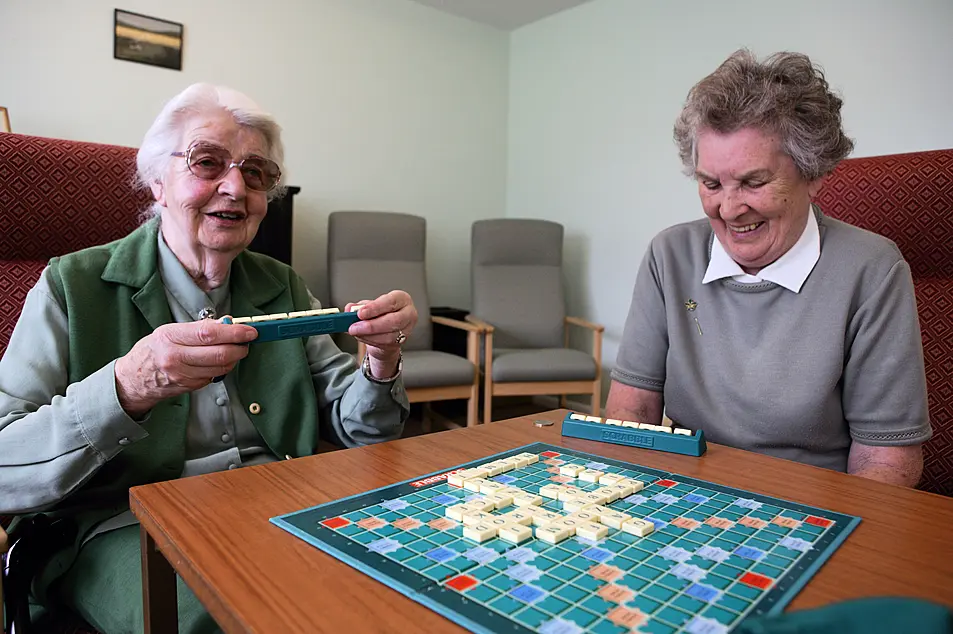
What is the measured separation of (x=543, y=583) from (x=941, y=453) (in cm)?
133

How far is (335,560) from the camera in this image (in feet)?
2.27

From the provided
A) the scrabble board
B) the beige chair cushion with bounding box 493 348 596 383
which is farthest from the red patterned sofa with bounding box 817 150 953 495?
the beige chair cushion with bounding box 493 348 596 383

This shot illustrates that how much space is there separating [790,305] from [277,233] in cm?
263

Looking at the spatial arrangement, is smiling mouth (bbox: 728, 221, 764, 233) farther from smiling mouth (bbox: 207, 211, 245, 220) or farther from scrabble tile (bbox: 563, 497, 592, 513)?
smiling mouth (bbox: 207, 211, 245, 220)

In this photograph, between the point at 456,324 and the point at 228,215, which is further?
the point at 456,324

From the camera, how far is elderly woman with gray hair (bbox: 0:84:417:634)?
100cm

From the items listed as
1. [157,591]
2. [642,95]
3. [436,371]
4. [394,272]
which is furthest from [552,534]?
[642,95]

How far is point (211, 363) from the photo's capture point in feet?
3.22

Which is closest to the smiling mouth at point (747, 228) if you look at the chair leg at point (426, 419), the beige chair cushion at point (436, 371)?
the beige chair cushion at point (436, 371)

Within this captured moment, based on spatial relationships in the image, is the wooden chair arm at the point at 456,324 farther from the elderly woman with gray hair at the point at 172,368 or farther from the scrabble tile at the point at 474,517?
the scrabble tile at the point at 474,517

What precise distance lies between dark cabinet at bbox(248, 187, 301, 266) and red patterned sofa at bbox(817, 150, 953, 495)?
256 centimetres

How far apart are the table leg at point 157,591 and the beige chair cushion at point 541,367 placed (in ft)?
8.91

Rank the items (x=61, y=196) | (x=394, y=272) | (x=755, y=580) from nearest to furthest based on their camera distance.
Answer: (x=755, y=580) < (x=61, y=196) < (x=394, y=272)

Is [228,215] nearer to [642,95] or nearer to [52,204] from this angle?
[52,204]
